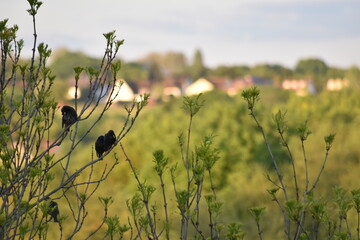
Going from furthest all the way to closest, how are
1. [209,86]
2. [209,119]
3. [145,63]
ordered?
[145,63], [209,86], [209,119]

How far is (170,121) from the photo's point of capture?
147 ft

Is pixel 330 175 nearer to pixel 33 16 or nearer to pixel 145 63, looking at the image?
pixel 33 16

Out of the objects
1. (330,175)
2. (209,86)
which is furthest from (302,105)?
(209,86)

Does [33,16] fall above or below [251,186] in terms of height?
above

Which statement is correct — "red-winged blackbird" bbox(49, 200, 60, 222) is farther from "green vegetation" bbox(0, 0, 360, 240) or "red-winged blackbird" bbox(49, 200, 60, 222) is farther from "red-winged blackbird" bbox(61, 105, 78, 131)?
"red-winged blackbird" bbox(61, 105, 78, 131)

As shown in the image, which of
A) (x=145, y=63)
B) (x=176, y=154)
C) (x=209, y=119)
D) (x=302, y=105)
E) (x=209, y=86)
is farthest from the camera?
(x=145, y=63)

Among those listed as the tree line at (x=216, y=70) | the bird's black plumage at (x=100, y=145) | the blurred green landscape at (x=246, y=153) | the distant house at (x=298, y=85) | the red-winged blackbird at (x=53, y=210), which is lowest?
the blurred green landscape at (x=246, y=153)

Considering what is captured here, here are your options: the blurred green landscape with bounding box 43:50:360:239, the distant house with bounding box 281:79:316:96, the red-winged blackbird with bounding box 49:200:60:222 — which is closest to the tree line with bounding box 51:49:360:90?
the distant house with bounding box 281:79:316:96

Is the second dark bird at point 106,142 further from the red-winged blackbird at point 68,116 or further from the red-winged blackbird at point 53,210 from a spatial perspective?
the red-winged blackbird at point 53,210

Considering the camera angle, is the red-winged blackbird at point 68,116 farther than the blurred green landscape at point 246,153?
No

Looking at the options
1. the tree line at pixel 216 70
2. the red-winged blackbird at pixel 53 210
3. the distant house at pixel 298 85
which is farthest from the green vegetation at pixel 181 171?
the tree line at pixel 216 70

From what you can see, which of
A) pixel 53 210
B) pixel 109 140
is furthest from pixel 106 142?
pixel 53 210

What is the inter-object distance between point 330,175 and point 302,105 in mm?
26641

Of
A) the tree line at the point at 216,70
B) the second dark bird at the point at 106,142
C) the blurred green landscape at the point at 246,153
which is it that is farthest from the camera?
the tree line at the point at 216,70
